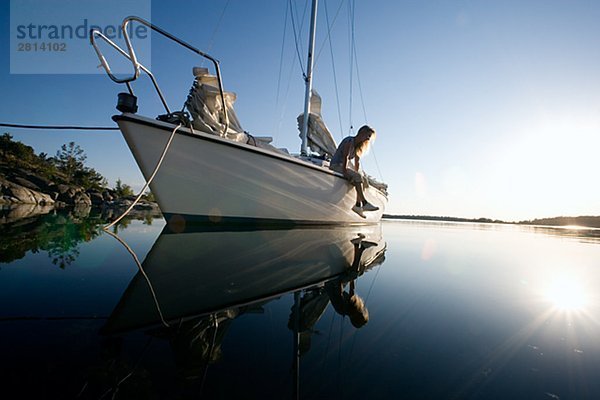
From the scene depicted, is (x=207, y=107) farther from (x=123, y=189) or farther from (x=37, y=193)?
(x=123, y=189)

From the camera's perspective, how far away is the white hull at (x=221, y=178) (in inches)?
143

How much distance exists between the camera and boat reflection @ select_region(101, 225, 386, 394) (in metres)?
0.88

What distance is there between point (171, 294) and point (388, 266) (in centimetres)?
194

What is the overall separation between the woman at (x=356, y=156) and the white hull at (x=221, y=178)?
66 centimetres

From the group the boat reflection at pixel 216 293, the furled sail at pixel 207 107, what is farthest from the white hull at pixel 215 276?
the furled sail at pixel 207 107

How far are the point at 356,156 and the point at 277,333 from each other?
5715 mm

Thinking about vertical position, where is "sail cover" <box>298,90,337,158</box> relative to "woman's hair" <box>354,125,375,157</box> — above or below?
above

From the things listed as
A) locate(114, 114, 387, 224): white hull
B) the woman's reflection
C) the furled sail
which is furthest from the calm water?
the furled sail

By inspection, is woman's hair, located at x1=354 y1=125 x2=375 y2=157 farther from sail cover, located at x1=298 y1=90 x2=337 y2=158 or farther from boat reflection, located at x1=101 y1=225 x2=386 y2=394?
boat reflection, located at x1=101 y1=225 x2=386 y2=394

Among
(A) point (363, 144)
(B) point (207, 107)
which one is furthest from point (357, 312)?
(A) point (363, 144)

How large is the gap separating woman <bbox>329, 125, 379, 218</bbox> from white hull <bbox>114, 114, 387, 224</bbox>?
66 centimetres

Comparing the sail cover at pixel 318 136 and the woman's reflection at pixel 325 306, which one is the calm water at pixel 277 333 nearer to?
the woman's reflection at pixel 325 306

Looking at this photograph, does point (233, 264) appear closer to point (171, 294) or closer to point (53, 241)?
point (171, 294)

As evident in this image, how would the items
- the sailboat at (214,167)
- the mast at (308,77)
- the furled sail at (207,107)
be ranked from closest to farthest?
the sailboat at (214,167) → the furled sail at (207,107) → the mast at (308,77)
